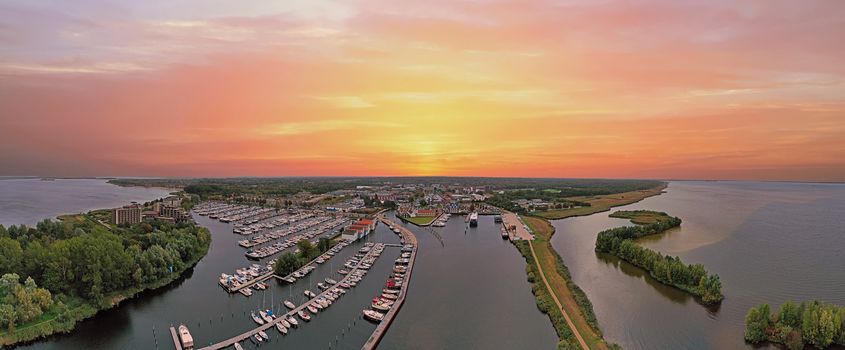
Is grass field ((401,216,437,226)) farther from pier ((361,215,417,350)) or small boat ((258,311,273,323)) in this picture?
small boat ((258,311,273,323))

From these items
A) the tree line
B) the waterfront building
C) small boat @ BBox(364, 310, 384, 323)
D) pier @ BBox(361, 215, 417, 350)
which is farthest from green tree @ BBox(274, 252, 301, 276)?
the waterfront building

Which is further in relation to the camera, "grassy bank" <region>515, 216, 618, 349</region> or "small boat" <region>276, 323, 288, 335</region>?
"small boat" <region>276, 323, 288, 335</region>

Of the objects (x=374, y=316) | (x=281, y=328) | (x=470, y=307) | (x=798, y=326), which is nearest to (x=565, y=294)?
(x=470, y=307)

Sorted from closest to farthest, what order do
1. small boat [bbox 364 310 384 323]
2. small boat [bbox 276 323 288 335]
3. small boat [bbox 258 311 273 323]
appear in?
small boat [bbox 276 323 288 335], small boat [bbox 258 311 273 323], small boat [bbox 364 310 384 323]

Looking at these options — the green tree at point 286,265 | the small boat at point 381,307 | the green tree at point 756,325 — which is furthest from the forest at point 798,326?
the green tree at point 286,265

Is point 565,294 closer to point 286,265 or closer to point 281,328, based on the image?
point 281,328

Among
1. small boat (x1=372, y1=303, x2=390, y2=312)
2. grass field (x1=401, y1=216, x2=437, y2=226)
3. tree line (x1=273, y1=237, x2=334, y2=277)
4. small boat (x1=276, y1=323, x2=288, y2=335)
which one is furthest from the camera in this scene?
grass field (x1=401, y1=216, x2=437, y2=226)
